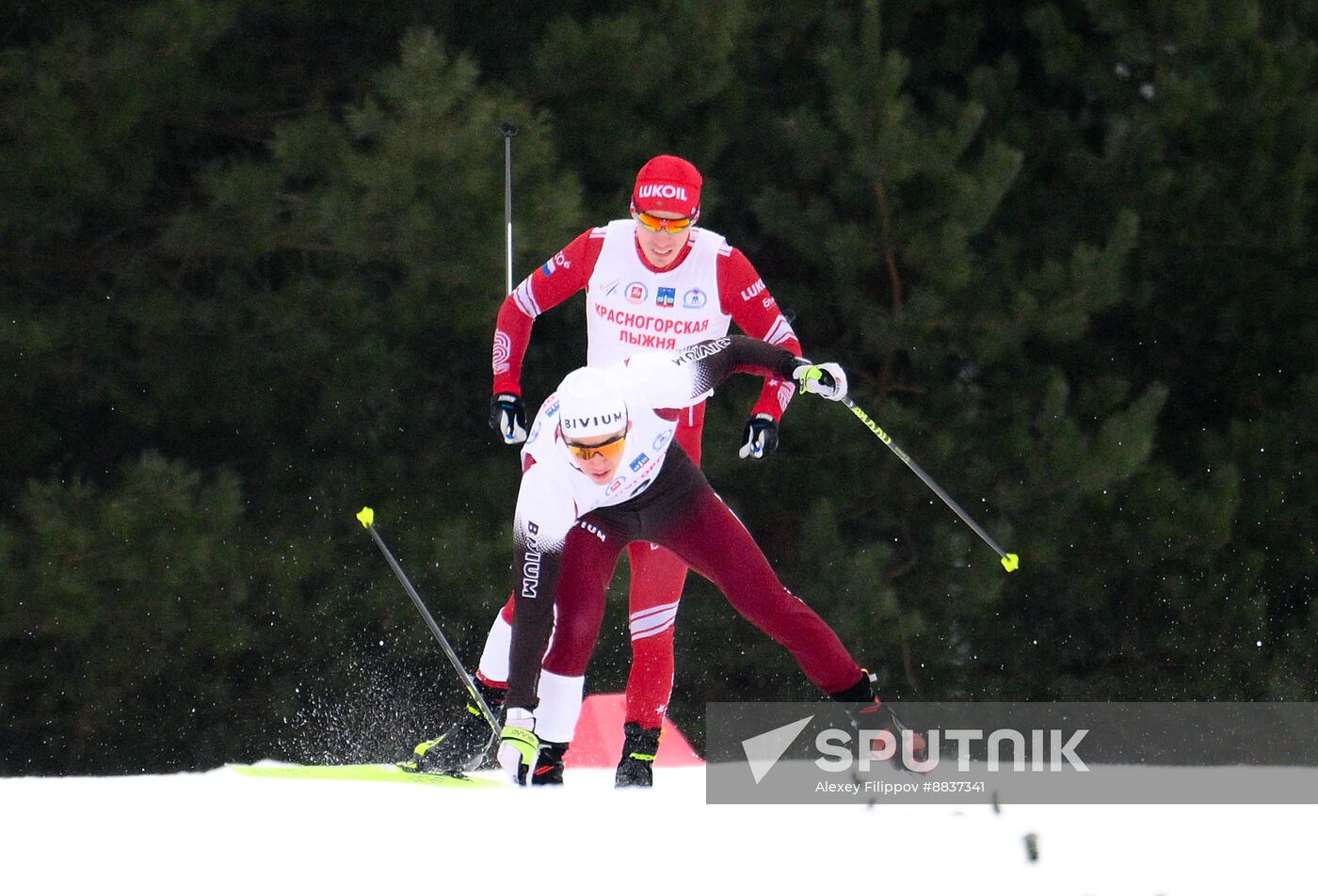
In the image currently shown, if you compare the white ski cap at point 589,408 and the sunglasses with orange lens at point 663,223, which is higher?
the sunglasses with orange lens at point 663,223

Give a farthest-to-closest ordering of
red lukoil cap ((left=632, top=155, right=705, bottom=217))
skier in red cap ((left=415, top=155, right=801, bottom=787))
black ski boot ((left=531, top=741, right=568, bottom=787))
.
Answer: skier in red cap ((left=415, top=155, right=801, bottom=787)) → red lukoil cap ((left=632, top=155, right=705, bottom=217)) → black ski boot ((left=531, top=741, right=568, bottom=787))

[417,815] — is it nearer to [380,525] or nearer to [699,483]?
[699,483]

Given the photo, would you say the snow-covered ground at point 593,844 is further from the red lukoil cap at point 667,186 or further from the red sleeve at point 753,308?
the red lukoil cap at point 667,186

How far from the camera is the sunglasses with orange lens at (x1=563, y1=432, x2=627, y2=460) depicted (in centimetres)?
412

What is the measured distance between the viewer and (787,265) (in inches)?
382

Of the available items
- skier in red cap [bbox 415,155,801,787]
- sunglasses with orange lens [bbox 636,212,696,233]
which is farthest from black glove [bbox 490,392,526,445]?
sunglasses with orange lens [bbox 636,212,696,233]

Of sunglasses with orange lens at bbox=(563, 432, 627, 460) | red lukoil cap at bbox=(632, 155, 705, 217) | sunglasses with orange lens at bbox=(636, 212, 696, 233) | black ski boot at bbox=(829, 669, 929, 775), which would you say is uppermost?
red lukoil cap at bbox=(632, 155, 705, 217)

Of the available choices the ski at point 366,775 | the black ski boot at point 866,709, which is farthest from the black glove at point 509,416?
the black ski boot at point 866,709

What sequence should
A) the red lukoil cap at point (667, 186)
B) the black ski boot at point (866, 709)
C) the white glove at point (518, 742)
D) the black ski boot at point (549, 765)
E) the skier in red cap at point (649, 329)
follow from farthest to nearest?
the skier in red cap at point (649, 329) < the red lukoil cap at point (667, 186) < the black ski boot at point (866, 709) < the black ski boot at point (549, 765) < the white glove at point (518, 742)

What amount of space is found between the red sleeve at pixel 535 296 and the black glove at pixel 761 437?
0.61 meters

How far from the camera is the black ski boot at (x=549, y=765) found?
424cm

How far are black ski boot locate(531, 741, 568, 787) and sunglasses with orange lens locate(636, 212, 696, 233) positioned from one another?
4.45 feet

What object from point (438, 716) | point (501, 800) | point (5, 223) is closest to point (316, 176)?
point (5, 223)

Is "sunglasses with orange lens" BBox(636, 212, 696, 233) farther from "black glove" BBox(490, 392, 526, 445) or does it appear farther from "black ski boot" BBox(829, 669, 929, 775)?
"black ski boot" BBox(829, 669, 929, 775)
